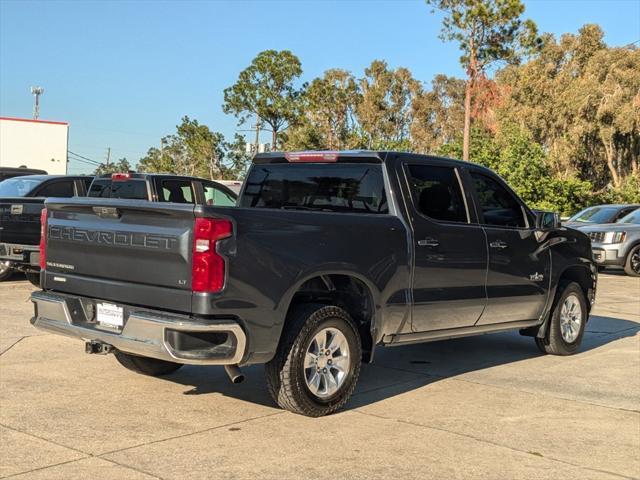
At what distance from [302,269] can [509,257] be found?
2782 millimetres

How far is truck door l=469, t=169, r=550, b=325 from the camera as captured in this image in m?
7.29

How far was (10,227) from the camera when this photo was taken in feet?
39.5

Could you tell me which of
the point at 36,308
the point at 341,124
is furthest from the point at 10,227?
the point at 341,124

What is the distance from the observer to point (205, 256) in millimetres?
Result: 4953

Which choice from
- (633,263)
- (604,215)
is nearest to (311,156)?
(633,263)

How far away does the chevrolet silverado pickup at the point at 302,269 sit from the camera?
505cm

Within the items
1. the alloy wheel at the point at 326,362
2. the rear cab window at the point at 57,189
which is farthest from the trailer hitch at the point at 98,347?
the rear cab window at the point at 57,189

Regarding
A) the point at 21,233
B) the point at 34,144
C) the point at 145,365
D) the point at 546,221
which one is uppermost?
the point at 34,144

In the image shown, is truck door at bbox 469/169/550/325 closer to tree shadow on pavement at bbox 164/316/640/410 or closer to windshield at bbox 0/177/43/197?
tree shadow on pavement at bbox 164/316/640/410

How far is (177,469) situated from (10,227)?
8.65 metres

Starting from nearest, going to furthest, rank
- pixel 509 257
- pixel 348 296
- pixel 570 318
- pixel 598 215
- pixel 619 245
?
pixel 348 296 < pixel 509 257 < pixel 570 318 < pixel 619 245 < pixel 598 215

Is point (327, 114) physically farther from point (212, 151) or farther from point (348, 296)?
point (348, 296)

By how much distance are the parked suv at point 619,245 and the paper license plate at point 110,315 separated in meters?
14.8

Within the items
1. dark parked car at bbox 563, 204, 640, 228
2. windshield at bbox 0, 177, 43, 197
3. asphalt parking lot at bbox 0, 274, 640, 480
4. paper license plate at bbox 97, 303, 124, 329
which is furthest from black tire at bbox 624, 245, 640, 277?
paper license plate at bbox 97, 303, 124, 329
